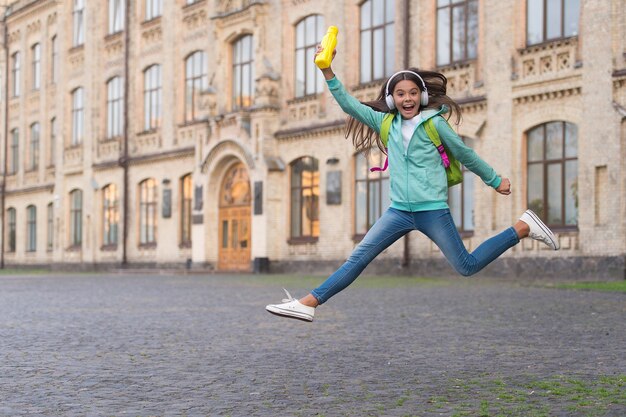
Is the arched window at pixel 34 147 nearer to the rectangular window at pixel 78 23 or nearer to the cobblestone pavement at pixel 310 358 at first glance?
the rectangular window at pixel 78 23

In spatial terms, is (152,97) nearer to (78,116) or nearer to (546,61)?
(78,116)

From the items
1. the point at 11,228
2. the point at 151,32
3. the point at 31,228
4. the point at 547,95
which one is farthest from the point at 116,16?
the point at 547,95

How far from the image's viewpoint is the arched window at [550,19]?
2389cm

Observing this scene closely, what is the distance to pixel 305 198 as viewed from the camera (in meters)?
31.9

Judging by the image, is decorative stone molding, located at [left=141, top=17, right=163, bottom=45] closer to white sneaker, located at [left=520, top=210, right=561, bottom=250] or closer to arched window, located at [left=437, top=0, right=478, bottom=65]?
arched window, located at [left=437, top=0, right=478, bottom=65]

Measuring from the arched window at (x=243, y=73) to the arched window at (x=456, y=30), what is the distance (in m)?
8.73

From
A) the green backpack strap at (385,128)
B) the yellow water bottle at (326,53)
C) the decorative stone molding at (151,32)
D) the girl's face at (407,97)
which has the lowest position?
the green backpack strap at (385,128)

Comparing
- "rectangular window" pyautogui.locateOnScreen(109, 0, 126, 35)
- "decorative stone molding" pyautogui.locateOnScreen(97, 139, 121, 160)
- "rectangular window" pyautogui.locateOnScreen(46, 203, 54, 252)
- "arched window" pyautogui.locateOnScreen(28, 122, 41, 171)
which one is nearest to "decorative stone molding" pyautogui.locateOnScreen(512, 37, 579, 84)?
"decorative stone molding" pyautogui.locateOnScreen(97, 139, 121, 160)

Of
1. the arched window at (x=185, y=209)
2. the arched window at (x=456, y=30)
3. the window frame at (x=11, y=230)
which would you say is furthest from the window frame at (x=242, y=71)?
the window frame at (x=11, y=230)

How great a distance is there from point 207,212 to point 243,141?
3.49 metres

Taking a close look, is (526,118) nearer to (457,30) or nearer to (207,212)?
(457,30)

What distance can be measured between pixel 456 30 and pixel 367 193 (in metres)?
5.63

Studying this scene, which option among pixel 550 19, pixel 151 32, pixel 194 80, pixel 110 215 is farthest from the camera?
pixel 110 215

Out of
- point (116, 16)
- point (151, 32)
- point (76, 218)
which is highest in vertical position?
point (116, 16)
